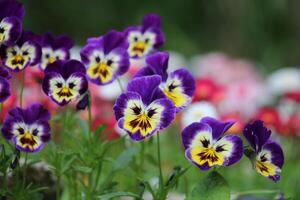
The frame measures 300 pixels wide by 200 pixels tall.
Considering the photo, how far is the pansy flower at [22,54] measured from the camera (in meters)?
1.89

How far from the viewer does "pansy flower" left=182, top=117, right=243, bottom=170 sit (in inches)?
66.7

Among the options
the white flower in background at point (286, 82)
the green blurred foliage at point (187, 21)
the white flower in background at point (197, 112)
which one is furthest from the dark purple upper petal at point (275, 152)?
the green blurred foliage at point (187, 21)

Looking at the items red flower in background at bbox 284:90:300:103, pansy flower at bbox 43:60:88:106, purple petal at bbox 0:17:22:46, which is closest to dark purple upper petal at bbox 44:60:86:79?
pansy flower at bbox 43:60:88:106

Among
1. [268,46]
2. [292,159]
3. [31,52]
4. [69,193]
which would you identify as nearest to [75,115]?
[69,193]

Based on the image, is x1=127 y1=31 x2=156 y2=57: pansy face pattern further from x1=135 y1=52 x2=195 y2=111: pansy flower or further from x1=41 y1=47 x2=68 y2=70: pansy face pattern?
x1=135 y1=52 x2=195 y2=111: pansy flower

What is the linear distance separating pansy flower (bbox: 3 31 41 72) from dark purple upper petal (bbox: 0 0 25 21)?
6 cm

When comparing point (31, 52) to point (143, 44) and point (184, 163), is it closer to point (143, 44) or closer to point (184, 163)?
point (143, 44)

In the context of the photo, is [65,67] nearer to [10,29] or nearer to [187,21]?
[10,29]

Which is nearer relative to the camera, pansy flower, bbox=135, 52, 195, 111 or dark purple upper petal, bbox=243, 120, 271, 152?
dark purple upper petal, bbox=243, 120, 271, 152

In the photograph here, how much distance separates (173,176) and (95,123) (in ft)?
5.87

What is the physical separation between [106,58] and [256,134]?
1.66ft

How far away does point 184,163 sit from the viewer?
11.6 feet

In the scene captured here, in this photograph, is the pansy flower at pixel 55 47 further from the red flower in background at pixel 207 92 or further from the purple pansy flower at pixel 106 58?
the red flower in background at pixel 207 92

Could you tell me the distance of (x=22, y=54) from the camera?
1904 mm
